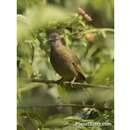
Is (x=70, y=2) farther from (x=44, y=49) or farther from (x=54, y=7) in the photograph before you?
(x=44, y=49)

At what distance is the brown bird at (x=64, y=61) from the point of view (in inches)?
50.4

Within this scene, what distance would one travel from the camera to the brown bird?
4.20 ft

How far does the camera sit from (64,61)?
1287 mm

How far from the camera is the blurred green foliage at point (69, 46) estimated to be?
1261 millimetres

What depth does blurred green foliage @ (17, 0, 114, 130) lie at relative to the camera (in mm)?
1261

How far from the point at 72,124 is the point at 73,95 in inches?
4.3

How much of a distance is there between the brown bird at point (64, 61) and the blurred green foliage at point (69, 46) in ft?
0.06

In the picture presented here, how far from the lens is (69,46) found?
1290mm

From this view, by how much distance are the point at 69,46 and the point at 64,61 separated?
6 centimetres

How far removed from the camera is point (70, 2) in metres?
1.29

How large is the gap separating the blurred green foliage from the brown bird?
0.02 meters
